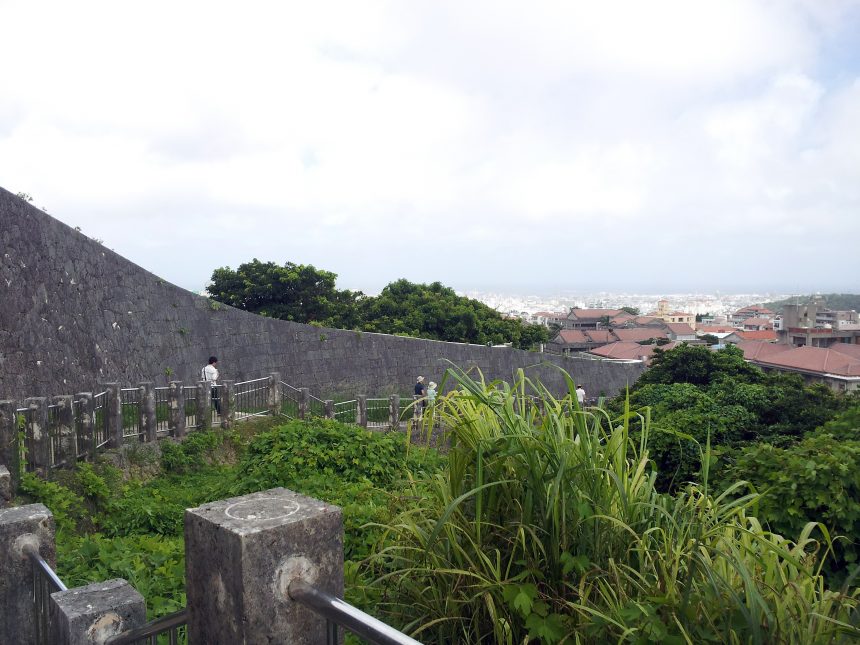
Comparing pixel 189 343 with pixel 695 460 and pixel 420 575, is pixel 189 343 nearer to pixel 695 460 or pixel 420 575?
pixel 695 460

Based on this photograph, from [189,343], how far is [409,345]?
20.0 ft

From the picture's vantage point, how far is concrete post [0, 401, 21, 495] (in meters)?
5.92

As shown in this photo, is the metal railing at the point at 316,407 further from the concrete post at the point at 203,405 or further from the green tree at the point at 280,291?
the green tree at the point at 280,291

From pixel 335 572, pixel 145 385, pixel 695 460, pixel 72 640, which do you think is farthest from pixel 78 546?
pixel 695 460

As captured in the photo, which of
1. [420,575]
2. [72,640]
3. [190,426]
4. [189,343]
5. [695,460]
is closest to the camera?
[72,640]

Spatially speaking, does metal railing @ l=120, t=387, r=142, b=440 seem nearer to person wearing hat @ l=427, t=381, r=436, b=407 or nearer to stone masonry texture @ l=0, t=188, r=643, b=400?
stone masonry texture @ l=0, t=188, r=643, b=400

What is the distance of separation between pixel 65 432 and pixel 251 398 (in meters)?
4.50

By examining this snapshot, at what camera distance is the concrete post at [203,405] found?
9797 millimetres

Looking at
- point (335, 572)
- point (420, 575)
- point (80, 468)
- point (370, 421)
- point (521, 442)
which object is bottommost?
point (370, 421)

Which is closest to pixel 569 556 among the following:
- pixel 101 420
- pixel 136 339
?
pixel 101 420

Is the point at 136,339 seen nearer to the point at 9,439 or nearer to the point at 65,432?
the point at 65,432

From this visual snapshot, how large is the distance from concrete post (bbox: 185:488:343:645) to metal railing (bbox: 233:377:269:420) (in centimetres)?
900

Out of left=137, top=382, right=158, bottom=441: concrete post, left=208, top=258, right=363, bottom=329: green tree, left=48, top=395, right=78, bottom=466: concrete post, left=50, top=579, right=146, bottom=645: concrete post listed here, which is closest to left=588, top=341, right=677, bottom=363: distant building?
left=208, top=258, right=363, bottom=329: green tree

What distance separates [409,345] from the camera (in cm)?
1814
